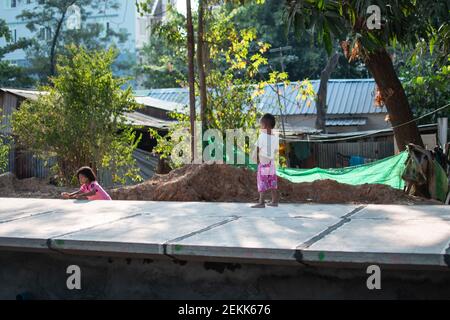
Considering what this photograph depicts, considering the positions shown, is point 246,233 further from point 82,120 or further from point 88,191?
point 82,120

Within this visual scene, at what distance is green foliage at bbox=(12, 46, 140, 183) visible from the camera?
12.0 m

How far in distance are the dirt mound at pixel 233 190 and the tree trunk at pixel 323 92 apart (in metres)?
15.3

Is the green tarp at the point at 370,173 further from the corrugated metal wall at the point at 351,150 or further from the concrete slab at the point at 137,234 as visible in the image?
the corrugated metal wall at the point at 351,150

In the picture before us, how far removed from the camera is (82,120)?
11.9 m

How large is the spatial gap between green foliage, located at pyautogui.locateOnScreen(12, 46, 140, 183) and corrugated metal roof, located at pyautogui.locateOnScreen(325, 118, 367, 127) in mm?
17158

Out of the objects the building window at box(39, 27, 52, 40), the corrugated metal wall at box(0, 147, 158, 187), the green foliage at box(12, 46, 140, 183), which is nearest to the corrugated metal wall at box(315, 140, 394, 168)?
the corrugated metal wall at box(0, 147, 158, 187)

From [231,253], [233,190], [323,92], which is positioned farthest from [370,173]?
[323,92]

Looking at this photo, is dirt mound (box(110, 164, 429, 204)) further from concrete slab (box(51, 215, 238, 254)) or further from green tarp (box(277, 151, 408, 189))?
concrete slab (box(51, 215, 238, 254))

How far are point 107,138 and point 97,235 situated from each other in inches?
303

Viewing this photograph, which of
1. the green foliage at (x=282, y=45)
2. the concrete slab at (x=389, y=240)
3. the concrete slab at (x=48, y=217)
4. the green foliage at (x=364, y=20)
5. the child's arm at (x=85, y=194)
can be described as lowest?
the child's arm at (x=85, y=194)

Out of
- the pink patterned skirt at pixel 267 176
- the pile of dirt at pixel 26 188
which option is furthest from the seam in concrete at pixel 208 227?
the pile of dirt at pixel 26 188

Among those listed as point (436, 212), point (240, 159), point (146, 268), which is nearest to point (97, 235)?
point (146, 268)

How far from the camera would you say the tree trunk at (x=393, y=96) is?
12.4m
